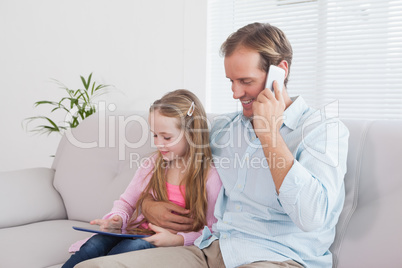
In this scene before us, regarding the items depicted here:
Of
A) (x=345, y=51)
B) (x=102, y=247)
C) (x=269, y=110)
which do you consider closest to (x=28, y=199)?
(x=102, y=247)

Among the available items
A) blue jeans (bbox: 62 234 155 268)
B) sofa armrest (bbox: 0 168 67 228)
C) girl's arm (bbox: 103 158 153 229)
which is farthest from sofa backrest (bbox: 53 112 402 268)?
sofa armrest (bbox: 0 168 67 228)

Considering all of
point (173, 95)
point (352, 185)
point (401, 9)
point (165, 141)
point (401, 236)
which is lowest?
point (401, 236)

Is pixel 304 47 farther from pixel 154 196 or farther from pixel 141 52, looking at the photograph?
pixel 154 196

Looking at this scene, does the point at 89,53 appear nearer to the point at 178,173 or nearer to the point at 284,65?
the point at 178,173

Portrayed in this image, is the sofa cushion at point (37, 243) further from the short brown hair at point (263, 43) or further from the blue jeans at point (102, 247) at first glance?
the short brown hair at point (263, 43)

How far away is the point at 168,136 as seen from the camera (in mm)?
1677

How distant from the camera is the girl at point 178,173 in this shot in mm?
1636

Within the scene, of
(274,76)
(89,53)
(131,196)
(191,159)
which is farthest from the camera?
(89,53)

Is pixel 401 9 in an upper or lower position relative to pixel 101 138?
upper

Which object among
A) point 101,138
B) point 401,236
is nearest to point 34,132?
point 101,138

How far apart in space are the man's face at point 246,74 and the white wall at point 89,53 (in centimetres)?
208

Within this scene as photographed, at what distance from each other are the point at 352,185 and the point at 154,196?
2.37 feet

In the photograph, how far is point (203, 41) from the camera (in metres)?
3.59

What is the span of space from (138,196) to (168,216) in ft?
0.74
